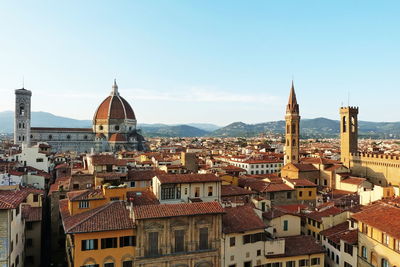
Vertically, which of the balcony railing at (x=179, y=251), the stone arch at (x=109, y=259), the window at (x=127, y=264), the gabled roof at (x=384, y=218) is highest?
the gabled roof at (x=384, y=218)

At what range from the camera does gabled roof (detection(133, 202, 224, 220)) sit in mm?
23702

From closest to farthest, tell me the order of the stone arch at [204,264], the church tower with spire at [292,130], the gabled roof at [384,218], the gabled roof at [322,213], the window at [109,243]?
the window at [109,243]
the gabled roof at [384,218]
the stone arch at [204,264]
the gabled roof at [322,213]
the church tower with spire at [292,130]

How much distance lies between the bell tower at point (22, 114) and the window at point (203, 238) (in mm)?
116866

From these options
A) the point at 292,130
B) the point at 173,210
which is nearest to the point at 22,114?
the point at 292,130

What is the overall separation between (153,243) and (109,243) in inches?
118

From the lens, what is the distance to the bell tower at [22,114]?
12412 cm

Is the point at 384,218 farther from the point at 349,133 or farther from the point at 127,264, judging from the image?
the point at 349,133

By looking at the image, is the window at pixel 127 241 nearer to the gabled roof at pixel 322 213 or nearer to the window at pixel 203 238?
the window at pixel 203 238

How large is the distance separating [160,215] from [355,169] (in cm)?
6632

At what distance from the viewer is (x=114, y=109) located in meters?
142

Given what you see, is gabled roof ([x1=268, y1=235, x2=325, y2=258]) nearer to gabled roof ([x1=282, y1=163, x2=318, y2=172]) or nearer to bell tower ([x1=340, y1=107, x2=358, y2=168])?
gabled roof ([x1=282, y1=163, x2=318, y2=172])

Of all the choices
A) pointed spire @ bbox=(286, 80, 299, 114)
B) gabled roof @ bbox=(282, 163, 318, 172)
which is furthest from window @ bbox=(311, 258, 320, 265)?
pointed spire @ bbox=(286, 80, 299, 114)

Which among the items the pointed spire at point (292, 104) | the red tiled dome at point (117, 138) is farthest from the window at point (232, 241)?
the red tiled dome at point (117, 138)

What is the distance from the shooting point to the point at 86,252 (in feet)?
74.6
